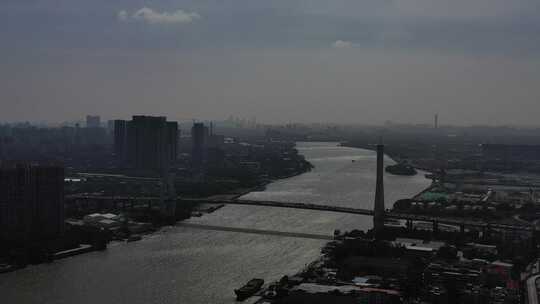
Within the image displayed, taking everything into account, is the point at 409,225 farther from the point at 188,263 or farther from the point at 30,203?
the point at 30,203

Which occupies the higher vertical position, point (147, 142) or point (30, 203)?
point (147, 142)

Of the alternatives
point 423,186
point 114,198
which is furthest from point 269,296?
point 423,186

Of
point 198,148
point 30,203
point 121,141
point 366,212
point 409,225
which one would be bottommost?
point 409,225

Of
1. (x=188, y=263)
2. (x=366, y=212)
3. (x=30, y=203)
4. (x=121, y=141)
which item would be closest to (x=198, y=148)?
(x=121, y=141)

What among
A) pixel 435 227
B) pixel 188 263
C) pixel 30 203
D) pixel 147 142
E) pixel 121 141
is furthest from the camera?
pixel 121 141

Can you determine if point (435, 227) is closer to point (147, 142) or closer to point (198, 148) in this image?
point (147, 142)

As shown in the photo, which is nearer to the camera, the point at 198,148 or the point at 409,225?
the point at 409,225

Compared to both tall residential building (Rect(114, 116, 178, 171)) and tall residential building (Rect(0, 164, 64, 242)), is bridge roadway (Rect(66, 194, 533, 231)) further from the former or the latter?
tall residential building (Rect(114, 116, 178, 171))

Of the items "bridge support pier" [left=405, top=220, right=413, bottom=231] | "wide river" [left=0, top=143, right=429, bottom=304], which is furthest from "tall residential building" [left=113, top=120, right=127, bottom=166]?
"bridge support pier" [left=405, top=220, right=413, bottom=231]

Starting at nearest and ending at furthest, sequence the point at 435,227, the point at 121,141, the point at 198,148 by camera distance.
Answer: the point at 435,227
the point at 121,141
the point at 198,148
